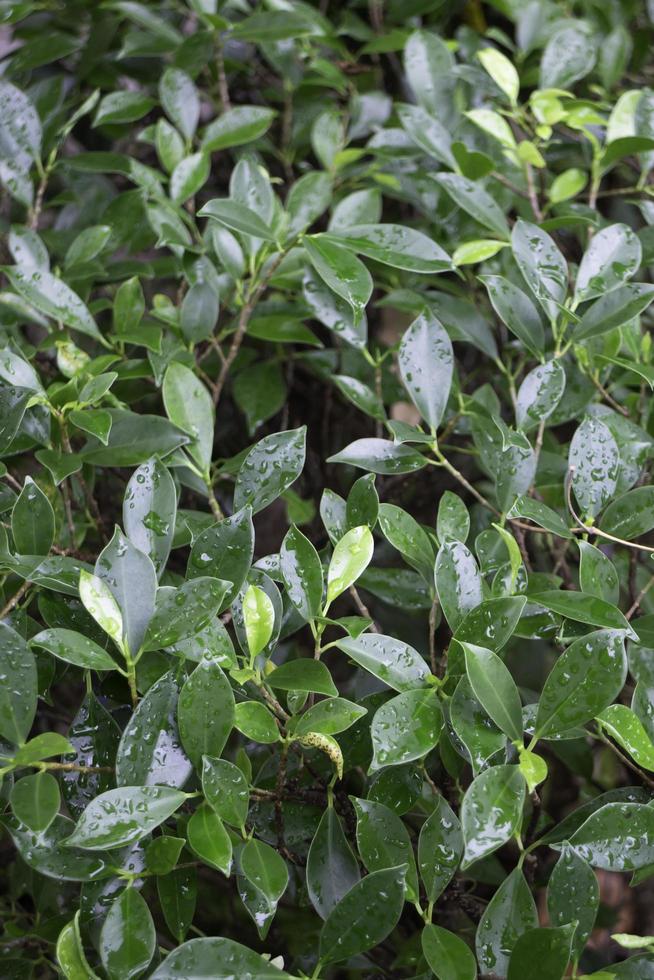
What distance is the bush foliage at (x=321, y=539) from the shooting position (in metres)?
0.50

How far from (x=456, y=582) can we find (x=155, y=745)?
0.22m

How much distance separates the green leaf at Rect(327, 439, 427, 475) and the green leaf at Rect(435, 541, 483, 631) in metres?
0.11

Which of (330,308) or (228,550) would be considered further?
(330,308)

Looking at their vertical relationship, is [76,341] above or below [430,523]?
above

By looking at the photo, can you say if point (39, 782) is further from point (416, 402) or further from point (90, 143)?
point (90, 143)

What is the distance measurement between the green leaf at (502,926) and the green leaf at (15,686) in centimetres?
30

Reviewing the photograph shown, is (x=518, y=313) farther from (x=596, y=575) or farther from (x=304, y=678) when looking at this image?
(x=304, y=678)

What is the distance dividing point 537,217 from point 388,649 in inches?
21.1

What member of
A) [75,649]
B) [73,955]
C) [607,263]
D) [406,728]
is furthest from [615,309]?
[73,955]

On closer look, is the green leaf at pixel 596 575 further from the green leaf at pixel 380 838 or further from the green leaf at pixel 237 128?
the green leaf at pixel 237 128

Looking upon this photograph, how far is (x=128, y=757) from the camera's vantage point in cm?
51

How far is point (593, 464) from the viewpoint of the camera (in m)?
0.63

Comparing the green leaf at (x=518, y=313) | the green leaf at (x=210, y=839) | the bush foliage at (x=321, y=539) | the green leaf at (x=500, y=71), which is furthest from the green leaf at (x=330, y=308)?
the green leaf at (x=210, y=839)

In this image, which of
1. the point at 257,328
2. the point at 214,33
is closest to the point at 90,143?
the point at 214,33
